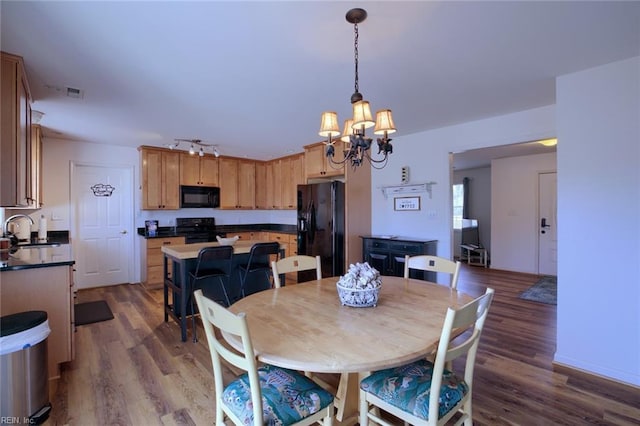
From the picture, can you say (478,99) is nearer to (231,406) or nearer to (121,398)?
(231,406)

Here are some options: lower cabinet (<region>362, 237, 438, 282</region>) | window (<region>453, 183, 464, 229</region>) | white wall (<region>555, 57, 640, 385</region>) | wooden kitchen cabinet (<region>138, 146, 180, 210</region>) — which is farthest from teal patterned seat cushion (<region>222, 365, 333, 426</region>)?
window (<region>453, 183, 464, 229</region>)

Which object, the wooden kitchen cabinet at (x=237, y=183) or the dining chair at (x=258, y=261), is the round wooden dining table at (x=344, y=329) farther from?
the wooden kitchen cabinet at (x=237, y=183)

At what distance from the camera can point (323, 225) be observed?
4617mm

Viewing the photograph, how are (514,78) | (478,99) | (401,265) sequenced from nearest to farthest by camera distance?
(514,78), (478,99), (401,265)

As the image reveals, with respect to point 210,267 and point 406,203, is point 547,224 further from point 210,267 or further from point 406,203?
point 210,267

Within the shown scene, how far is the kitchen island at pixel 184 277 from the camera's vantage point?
297 centimetres

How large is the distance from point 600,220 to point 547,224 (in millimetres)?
4036

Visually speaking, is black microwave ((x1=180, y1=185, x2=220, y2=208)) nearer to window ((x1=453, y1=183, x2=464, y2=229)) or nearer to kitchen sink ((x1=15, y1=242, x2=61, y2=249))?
kitchen sink ((x1=15, y1=242, x2=61, y2=249))

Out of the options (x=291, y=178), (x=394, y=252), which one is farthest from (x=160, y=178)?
(x=394, y=252)

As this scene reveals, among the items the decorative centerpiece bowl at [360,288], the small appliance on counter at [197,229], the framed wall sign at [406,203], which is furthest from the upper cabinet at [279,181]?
the decorative centerpiece bowl at [360,288]

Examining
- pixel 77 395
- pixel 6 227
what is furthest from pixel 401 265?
pixel 6 227

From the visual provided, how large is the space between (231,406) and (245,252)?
2.09 metres

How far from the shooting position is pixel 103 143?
16.1ft

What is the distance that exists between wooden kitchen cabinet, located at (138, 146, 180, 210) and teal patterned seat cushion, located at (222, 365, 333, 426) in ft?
14.8
